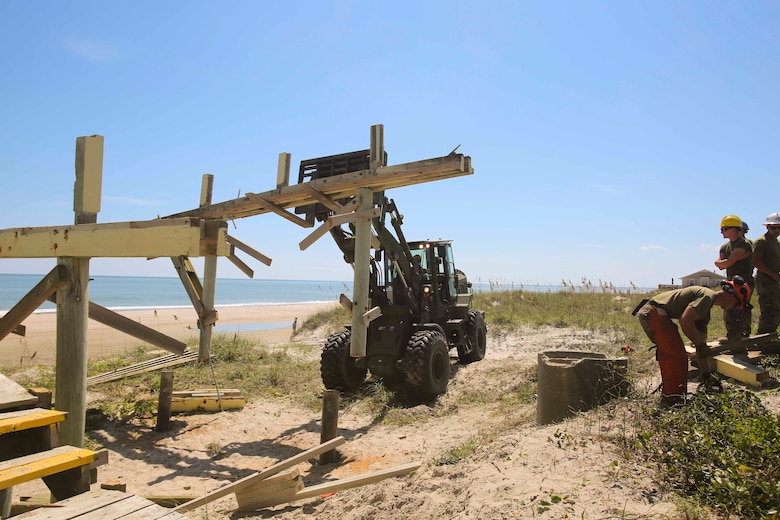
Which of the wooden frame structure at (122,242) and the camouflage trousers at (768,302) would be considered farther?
the camouflage trousers at (768,302)

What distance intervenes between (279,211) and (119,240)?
405 cm

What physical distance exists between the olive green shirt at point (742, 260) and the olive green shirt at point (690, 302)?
1851 mm

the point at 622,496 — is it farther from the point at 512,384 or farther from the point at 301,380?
the point at 301,380

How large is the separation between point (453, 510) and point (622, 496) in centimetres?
110

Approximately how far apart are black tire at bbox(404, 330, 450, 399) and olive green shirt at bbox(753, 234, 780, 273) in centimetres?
462

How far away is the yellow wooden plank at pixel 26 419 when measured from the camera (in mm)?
2748

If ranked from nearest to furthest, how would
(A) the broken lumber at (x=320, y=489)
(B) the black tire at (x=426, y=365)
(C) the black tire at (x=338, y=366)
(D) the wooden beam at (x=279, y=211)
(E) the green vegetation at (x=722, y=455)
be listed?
(E) the green vegetation at (x=722, y=455), (A) the broken lumber at (x=320, y=489), (D) the wooden beam at (x=279, y=211), (B) the black tire at (x=426, y=365), (C) the black tire at (x=338, y=366)

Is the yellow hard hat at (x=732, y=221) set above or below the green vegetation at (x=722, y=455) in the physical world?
above

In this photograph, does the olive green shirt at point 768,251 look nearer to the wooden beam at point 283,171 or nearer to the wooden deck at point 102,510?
the wooden beam at point 283,171

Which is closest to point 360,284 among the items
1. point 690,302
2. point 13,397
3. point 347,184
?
point 347,184

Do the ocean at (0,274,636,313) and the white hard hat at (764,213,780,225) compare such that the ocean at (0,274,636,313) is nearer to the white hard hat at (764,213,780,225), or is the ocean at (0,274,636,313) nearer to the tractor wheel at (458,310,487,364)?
the tractor wheel at (458,310,487,364)

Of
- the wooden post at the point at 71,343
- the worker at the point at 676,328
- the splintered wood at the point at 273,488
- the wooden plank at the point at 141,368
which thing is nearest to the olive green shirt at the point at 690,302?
the worker at the point at 676,328

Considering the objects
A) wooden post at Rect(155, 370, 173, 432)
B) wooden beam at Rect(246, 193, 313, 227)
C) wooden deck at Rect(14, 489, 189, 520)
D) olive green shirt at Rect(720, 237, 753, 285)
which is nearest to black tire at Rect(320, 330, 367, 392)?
wooden beam at Rect(246, 193, 313, 227)

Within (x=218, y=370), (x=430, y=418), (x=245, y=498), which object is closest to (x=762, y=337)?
(x=430, y=418)
